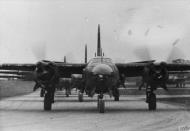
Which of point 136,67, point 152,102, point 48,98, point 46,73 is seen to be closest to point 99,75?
point 46,73

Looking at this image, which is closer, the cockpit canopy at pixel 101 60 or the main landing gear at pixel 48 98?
the cockpit canopy at pixel 101 60

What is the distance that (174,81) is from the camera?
68250 millimetres

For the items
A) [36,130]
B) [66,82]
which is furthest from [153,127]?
[66,82]

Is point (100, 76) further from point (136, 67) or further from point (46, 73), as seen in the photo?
point (136, 67)

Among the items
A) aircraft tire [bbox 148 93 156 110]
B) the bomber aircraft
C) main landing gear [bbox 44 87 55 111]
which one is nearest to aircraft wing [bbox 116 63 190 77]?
the bomber aircraft

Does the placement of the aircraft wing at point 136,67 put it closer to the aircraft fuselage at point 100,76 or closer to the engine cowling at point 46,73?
the aircraft fuselage at point 100,76

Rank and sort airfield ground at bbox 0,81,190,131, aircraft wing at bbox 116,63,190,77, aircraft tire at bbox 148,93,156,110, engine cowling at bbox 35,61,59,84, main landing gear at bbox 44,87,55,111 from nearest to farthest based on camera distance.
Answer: airfield ground at bbox 0,81,190,131
engine cowling at bbox 35,61,59,84
main landing gear at bbox 44,87,55,111
aircraft tire at bbox 148,93,156,110
aircraft wing at bbox 116,63,190,77

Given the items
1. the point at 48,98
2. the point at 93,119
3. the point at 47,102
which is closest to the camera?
the point at 93,119

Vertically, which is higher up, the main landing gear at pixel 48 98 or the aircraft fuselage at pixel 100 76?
the aircraft fuselage at pixel 100 76

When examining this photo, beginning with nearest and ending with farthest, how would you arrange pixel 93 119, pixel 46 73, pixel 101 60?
pixel 93 119 → pixel 46 73 → pixel 101 60

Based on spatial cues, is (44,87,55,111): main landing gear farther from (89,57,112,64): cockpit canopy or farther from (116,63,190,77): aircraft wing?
(116,63,190,77): aircraft wing

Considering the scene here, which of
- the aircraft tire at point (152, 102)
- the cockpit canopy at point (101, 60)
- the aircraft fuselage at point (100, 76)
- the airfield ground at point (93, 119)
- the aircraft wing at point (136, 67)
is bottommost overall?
the airfield ground at point (93, 119)

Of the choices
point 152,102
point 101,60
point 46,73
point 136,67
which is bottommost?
point 152,102

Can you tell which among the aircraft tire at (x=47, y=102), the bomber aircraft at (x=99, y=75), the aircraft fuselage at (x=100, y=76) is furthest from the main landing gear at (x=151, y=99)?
the aircraft tire at (x=47, y=102)
